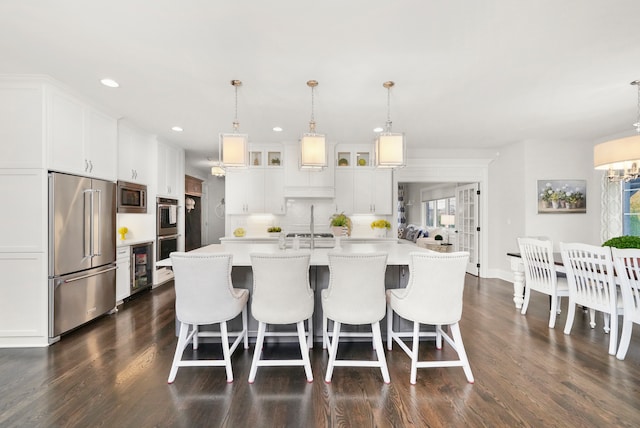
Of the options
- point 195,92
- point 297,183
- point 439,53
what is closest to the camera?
point 439,53

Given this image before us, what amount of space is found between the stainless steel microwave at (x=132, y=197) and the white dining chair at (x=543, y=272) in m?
5.25

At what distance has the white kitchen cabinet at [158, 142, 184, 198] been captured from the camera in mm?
5213

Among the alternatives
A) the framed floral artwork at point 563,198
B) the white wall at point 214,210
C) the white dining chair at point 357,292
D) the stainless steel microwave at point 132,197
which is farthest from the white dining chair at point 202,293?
the white wall at point 214,210

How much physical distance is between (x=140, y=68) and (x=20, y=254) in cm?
205

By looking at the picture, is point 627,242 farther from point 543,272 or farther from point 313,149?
point 313,149

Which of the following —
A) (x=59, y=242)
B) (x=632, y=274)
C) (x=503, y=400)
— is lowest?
(x=503, y=400)

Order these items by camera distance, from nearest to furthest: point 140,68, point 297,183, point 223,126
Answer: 1. point 140,68
2. point 223,126
3. point 297,183

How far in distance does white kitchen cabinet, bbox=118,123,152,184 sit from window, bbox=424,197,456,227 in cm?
698

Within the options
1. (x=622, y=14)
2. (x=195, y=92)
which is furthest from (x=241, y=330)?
(x=622, y=14)

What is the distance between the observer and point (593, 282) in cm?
300

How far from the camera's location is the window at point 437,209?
840 cm

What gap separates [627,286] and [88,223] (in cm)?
518

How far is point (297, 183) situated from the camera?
5586mm

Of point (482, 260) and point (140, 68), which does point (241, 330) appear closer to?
point (140, 68)
